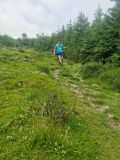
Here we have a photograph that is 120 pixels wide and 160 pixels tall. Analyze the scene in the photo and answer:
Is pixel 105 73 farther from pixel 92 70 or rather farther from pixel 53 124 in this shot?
pixel 53 124

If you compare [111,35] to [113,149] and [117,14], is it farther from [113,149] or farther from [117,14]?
[113,149]

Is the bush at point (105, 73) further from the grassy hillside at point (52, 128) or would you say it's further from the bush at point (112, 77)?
the grassy hillside at point (52, 128)

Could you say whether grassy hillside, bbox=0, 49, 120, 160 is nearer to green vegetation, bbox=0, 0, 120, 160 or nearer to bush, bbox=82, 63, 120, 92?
green vegetation, bbox=0, 0, 120, 160

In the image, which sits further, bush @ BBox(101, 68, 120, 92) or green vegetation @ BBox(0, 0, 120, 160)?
bush @ BBox(101, 68, 120, 92)

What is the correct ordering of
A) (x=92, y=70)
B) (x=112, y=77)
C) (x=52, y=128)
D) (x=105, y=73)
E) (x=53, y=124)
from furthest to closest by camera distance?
(x=92, y=70) → (x=105, y=73) → (x=112, y=77) → (x=53, y=124) → (x=52, y=128)

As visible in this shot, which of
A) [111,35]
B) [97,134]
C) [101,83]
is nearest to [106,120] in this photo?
[97,134]

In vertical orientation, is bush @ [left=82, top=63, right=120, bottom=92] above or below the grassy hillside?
above

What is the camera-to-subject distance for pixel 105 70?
1611cm

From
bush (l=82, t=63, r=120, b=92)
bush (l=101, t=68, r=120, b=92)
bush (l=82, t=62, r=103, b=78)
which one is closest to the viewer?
bush (l=101, t=68, r=120, b=92)

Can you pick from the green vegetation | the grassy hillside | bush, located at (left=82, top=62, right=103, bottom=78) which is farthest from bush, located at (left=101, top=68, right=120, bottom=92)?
the grassy hillside

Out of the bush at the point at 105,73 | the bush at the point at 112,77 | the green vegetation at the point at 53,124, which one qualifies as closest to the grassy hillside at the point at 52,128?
the green vegetation at the point at 53,124

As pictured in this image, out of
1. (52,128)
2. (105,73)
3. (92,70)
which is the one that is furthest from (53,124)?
(92,70)

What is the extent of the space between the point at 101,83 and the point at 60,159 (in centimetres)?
996

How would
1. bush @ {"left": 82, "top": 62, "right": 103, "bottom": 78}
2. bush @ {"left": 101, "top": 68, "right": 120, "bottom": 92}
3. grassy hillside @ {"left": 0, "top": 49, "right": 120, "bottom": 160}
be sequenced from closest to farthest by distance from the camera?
grassy hillside @ {"left": 0, "top": 49, "right": 120, "bottom": 160} → bush @ {"left": 101, "top": 68, "right": 120, "bottom": 92} → bush @ {"left": 82, "top": 62, "right": 103, "bottom": 78}
